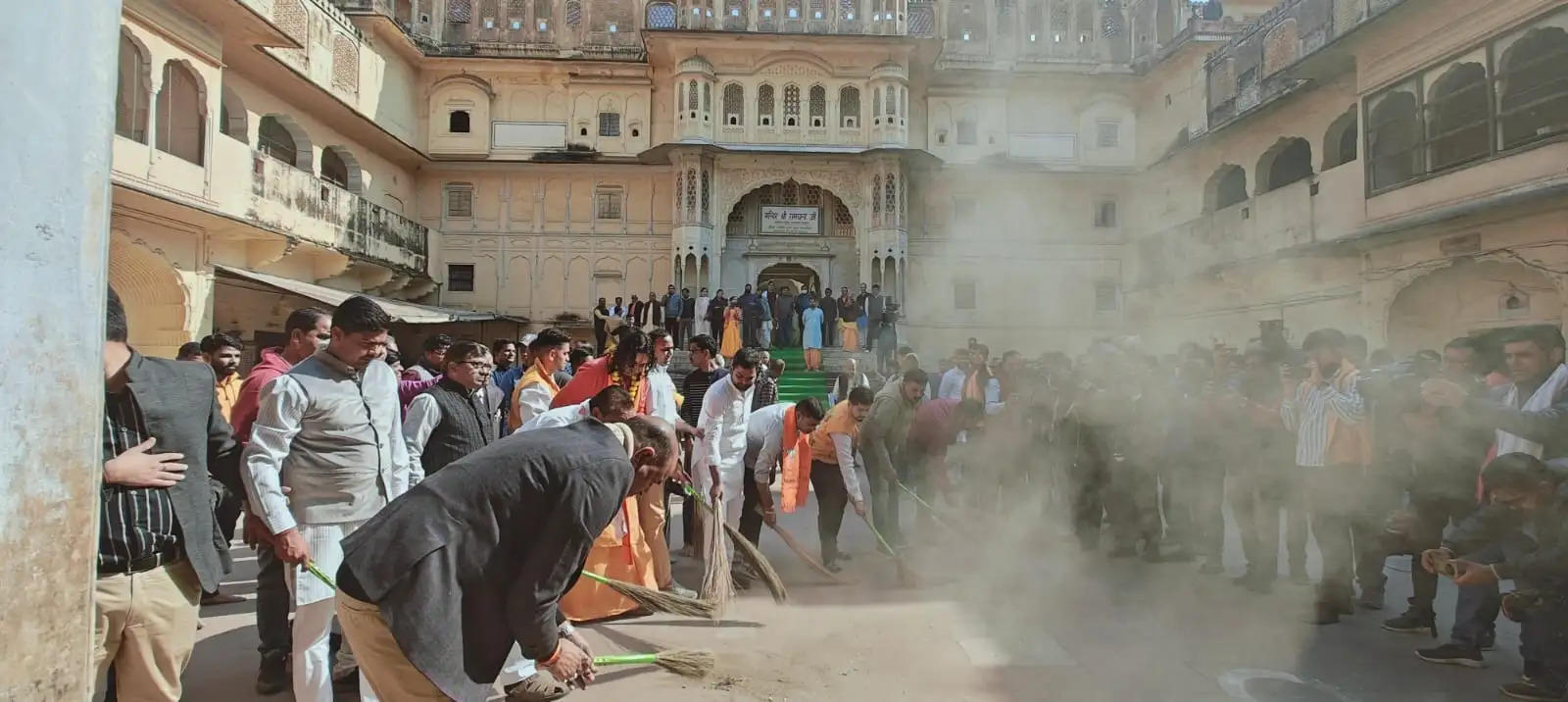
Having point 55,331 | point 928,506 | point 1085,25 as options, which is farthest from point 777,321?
point 55,331

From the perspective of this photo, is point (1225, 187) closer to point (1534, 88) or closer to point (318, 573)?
point (1534, 88)

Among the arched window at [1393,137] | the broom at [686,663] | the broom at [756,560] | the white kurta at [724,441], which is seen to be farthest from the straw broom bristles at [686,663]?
the arched window at [1393,137]

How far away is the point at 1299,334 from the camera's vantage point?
1484 cm

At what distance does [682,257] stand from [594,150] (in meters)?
4.53

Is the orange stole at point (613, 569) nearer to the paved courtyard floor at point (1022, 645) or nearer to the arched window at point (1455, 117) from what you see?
the paved courtyard floor at point (1022, 645)

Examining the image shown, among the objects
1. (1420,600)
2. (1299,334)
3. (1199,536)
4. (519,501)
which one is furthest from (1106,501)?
(1299,334)

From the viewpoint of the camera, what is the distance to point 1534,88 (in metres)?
10.6

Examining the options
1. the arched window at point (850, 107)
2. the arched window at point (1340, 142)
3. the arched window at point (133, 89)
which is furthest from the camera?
the arched window at point (850, 107)

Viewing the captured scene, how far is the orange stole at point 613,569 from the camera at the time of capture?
4.61m

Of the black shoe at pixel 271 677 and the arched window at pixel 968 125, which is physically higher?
the arched window at pixel 968 125

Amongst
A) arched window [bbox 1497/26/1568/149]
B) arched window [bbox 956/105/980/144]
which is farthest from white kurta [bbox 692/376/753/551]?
arched window [bbox 956/105/980/144]

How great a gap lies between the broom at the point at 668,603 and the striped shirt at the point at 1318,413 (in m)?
4.02

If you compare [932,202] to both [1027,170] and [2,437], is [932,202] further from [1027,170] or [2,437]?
[2,437]

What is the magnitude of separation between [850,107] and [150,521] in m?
21.7
